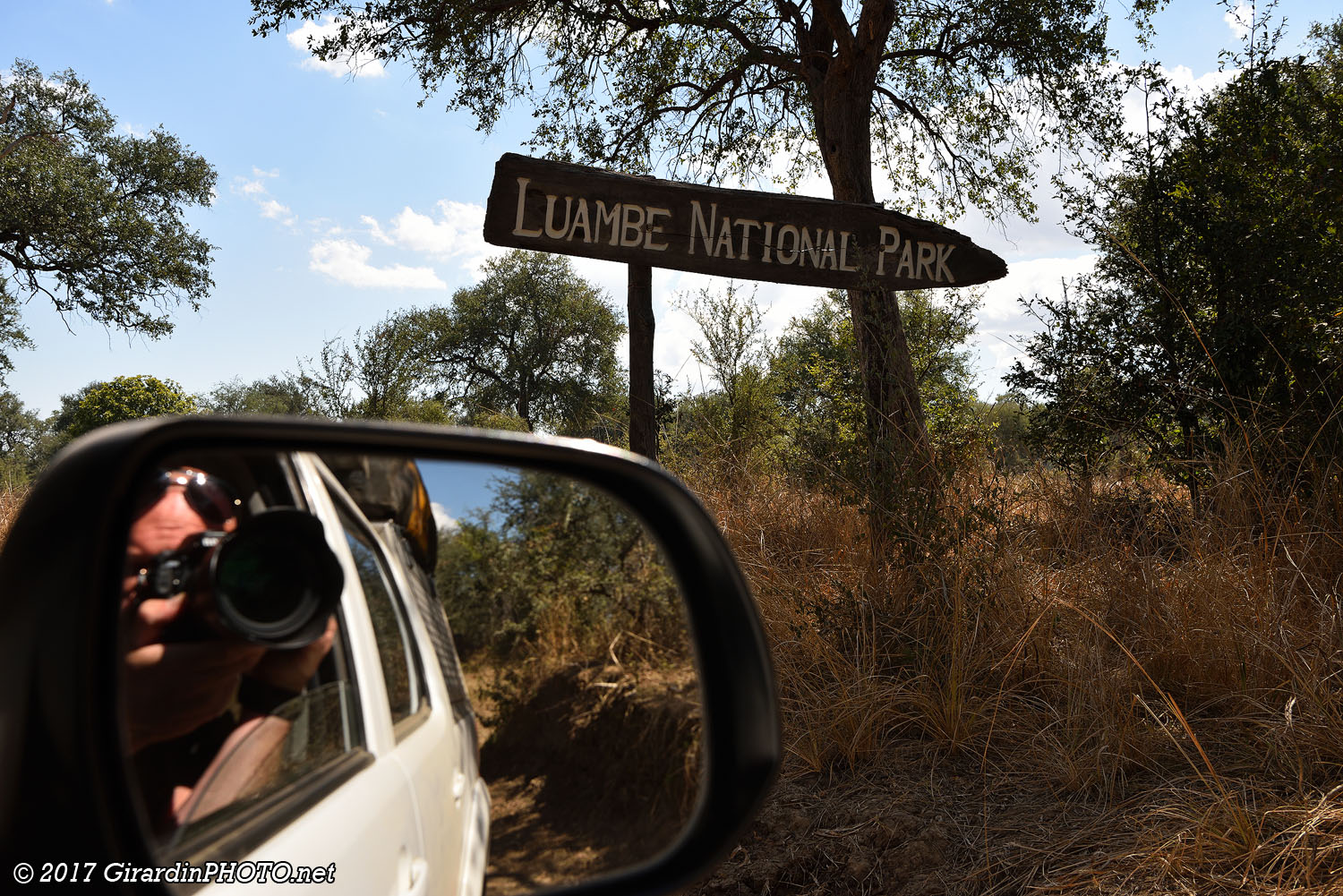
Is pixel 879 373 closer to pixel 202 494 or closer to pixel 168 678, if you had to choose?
pixel 202 494

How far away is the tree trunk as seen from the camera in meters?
4.07

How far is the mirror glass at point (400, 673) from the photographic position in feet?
2.60

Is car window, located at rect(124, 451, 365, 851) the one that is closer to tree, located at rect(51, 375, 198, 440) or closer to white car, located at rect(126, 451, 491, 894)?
white car, located at rect(126, 451, 491, 894)

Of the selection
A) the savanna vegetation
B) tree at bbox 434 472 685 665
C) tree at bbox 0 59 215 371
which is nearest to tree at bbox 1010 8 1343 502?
the savanna vegetation

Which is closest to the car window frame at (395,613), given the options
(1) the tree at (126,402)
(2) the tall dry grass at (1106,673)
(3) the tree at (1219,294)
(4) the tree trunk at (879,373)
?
(2) the tall dry grass at (1106,673)

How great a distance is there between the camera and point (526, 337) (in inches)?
1412

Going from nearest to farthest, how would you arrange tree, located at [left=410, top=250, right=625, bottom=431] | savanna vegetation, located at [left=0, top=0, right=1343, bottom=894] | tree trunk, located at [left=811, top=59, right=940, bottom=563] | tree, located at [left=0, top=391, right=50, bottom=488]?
1. savanna vegetation, located at [left=0, top=0, right=1343, bottom=894]
2. tree trunk, located at [left=811, top=59, right=940, bottom=563]
3. tree, located at [left=410, top=250, right=625, bottom=431]
4. tree, located at [left=0, top=391, right=50, bottom=488]

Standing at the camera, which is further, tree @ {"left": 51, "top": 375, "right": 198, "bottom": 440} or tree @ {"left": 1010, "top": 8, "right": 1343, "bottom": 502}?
tree @ {"left": 51, "top": 375, "right": 198, "bottom": 440}

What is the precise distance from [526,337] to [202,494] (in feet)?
117

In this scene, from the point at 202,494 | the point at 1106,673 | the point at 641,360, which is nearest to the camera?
the point at 202,494

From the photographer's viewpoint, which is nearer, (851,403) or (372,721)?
(372,721)

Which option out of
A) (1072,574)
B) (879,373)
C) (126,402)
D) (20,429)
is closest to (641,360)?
(879,373)

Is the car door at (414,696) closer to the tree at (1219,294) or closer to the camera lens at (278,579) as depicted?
the camera lens at (278,579)

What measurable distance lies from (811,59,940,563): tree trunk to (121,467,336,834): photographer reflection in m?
3.44
